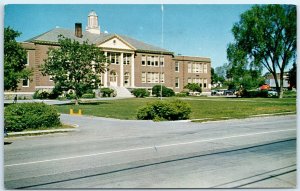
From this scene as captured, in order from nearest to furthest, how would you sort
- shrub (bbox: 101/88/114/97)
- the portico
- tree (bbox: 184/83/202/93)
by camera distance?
1. tree (bbox: 184/83/202/93)
2. the portico
3. shrub (bbox: 101/88/114/97)

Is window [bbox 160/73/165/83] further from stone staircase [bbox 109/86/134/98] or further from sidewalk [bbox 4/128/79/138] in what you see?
sidewalk [bbox 4/128/79/138]

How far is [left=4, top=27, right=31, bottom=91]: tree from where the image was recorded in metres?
8.81

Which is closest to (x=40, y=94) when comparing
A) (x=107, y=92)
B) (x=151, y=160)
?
(x=107, y=92)

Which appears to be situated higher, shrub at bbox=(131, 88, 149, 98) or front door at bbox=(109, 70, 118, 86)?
front door at bbox=(109, 70, 118, 86)

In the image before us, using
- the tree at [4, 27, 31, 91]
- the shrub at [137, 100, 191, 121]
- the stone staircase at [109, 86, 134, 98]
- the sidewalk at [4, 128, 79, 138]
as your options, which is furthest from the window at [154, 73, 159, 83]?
the tree at [4, 27, 31, 91]

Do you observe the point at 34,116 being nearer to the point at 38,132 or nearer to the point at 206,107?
the point at 38,132

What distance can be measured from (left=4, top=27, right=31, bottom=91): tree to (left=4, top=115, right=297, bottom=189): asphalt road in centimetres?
176

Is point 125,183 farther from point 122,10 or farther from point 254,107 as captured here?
point 254,107

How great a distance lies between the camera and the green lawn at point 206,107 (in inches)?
535

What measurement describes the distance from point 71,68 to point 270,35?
A: 26.2ft

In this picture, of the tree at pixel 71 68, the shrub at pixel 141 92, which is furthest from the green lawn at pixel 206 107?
the tree at pixel 71 68

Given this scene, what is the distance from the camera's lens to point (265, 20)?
13.0 m

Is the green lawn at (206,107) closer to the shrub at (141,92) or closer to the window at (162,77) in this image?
the shrub at (141,92)

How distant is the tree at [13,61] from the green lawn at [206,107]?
1.65m
